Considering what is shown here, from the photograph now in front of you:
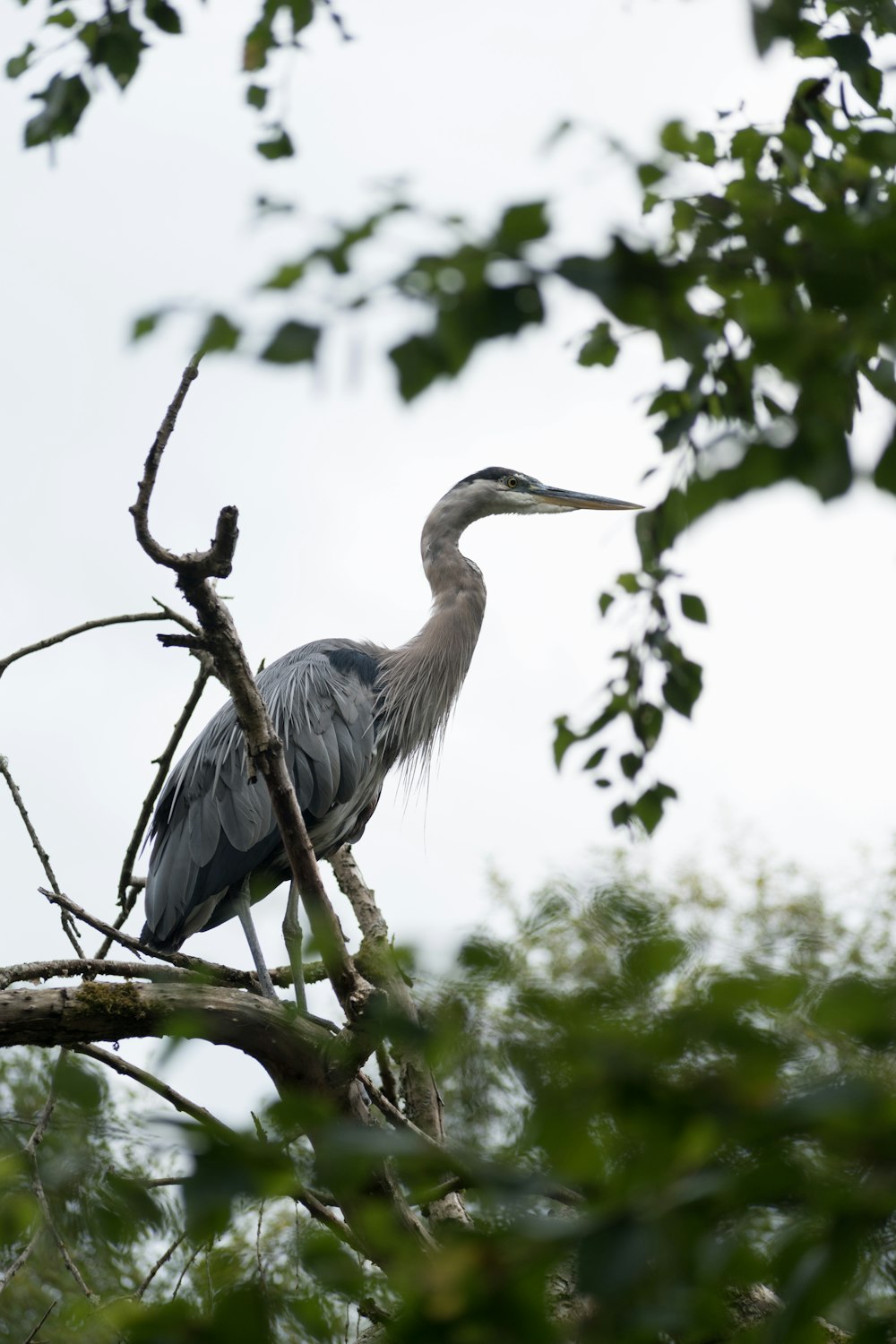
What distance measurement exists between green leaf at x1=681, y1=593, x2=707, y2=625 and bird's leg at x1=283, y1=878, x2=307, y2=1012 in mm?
2295

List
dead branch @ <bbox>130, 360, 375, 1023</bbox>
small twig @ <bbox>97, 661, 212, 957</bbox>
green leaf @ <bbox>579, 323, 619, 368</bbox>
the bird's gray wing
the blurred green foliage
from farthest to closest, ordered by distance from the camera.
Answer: the bird's gray wing < small twig @ <bbox>97, 661, 212, 957</bbox> < dead branch @ <bbox>130, 360, 375, 1023</bbox> < green leaf @ <bbox>579, 323, 619, 368</bbox> < the blurred green foliage

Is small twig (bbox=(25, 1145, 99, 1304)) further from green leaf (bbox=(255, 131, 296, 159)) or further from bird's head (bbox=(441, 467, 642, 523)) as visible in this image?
bird's head (bbox=(441, 467, 642, 523))

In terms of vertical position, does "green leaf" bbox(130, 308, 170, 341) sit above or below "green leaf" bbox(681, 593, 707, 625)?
above

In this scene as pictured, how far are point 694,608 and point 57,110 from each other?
1585 millimetres

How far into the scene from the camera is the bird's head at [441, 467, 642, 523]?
7.90 meters

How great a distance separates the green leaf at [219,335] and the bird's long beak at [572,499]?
696 cm

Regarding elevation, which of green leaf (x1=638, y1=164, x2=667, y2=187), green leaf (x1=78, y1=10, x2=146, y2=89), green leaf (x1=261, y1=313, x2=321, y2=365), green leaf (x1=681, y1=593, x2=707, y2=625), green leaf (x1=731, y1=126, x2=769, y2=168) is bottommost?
green leaf (x1=681, y1=593, x2=707, y2=625)

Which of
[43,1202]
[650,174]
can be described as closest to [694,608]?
[650,174]

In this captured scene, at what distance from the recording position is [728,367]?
5.67 feet

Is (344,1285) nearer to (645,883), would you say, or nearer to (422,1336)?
(422,1336)

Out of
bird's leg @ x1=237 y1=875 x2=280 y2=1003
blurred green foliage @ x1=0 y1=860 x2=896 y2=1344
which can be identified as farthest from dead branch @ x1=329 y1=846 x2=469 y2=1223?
bird's leg @ x1=237 y1=875 x2=280 y2=1003

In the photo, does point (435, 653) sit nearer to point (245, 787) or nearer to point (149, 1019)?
point (245, 787)

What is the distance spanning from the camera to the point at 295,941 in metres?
5.36

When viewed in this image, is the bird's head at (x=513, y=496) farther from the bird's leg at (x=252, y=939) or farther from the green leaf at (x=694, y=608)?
the green leaf at (x=694, y=608)
